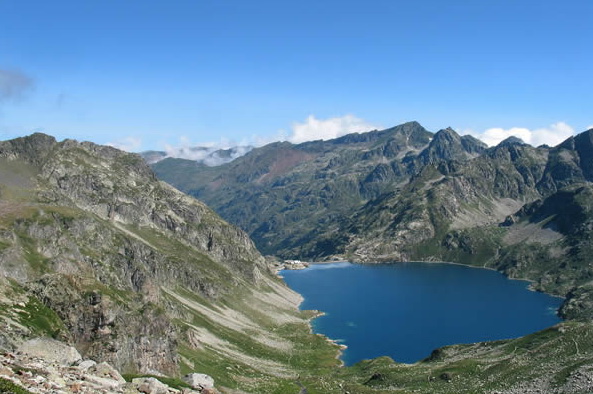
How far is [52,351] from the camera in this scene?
192 ft

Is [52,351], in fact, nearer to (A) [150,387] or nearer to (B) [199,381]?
(B) [199,381]

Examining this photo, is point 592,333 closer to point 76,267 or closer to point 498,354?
point 498,354

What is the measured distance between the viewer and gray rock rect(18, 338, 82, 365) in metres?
56.8

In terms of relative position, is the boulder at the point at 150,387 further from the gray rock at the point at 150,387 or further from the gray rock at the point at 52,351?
the gray rock at the point at 52,351

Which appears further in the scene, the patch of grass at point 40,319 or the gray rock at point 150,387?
the patch of grass at point 40,319

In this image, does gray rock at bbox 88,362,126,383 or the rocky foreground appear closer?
the rocky foreground

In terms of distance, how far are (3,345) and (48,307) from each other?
4821 centimetres

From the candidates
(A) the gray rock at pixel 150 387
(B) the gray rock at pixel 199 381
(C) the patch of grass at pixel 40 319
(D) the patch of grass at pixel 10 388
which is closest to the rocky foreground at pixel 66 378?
A: (A) the gray rock at pixel 150 387

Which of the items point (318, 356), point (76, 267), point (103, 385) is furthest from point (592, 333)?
point (76, 267)

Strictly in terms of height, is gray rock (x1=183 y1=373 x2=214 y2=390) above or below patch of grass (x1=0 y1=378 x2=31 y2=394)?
below

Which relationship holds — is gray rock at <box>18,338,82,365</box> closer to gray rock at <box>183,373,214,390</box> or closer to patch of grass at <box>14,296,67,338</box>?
gray rock at <box>183,373,214,390</box>

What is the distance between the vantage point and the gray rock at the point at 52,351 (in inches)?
2238

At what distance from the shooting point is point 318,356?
191250 mm

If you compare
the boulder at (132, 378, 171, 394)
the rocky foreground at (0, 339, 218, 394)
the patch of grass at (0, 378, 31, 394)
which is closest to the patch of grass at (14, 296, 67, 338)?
the rocky foreground at (0, 339, 218, 394)
